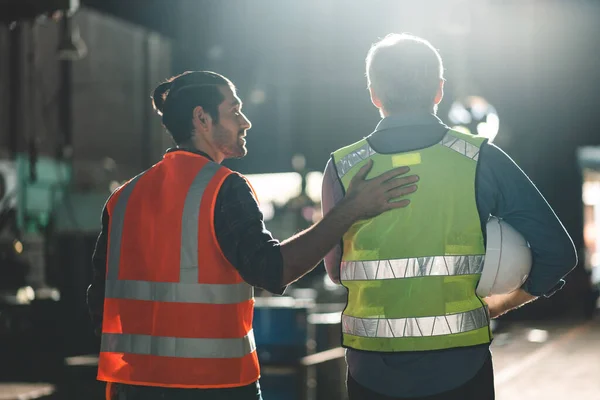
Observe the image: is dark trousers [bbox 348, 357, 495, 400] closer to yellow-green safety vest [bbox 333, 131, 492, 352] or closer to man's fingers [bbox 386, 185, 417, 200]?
yellow-green safety vest [bbox 333, 131, 492, 352]

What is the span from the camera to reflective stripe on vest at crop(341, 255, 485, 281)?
3.25 m

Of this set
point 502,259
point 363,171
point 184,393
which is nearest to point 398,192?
point 363,171

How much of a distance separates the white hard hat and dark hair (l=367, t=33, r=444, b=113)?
1.51 feet

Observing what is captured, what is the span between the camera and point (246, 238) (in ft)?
10.7

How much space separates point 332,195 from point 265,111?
26774 millimetres

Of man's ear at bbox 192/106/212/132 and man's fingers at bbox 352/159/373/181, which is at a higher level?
man's ear at bbox 192/106/212/132

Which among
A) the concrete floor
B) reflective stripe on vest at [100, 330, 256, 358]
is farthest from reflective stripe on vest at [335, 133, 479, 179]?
the concrete floor

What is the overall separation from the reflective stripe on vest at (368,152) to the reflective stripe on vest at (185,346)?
63cm

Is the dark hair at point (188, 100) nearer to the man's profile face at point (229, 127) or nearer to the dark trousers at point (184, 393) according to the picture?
the man's profile face at point (229, 127)

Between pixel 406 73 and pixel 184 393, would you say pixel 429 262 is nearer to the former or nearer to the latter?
pixel 406 73

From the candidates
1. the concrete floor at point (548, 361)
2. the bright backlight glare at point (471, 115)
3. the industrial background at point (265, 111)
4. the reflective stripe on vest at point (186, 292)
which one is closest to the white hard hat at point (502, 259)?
the reflective stripe on vest at point (186, 292)

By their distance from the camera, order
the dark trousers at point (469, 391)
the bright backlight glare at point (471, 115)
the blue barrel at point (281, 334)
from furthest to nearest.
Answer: the bright backlight glare at point (471, 115)
the blue barrel at point (281, 334)
the dark trousers at point (469, 391)

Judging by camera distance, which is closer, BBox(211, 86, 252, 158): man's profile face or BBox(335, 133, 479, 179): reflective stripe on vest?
BBox(335, 133, 479, 179): reflective stripe on vest

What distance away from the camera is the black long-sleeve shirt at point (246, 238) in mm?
3258
